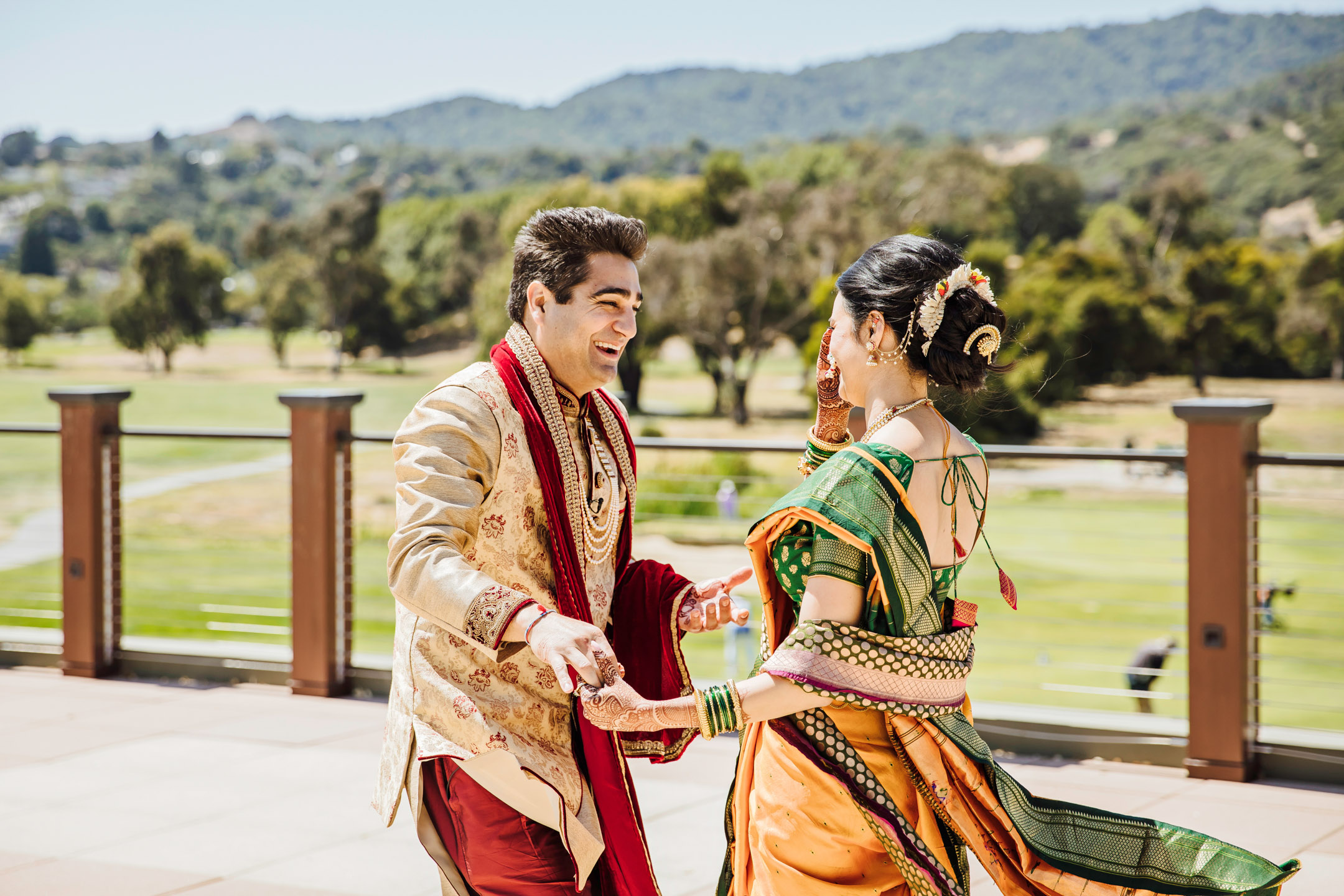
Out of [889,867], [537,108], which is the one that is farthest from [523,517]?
[537,108]

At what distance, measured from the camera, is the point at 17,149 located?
11156 centimetres

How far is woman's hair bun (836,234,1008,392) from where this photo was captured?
2.00m

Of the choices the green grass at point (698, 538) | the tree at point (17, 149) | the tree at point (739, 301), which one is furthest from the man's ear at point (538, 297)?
the tree at point (17, 149)

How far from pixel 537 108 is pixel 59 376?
136 meters

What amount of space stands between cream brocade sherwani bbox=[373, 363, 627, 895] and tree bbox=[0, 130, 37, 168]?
4908 inches

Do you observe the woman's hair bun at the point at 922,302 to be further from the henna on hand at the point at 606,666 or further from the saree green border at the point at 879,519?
the henna on hand at the point at 606,666

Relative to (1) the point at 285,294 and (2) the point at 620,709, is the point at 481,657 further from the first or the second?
(1) the point at 285,294

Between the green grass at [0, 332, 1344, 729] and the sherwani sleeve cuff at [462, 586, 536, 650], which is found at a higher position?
the sherwani sleeve cuff at [462, 586, 536, 650]

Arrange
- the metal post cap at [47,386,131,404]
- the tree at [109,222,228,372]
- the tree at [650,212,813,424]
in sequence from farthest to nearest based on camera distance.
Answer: the tree at [109,222,228,372], the tree at [650,212,813,424], the metal post cap at [47,386,131,404]

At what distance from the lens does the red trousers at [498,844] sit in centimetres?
209

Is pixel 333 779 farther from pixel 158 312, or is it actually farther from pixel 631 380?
pixel 158 312

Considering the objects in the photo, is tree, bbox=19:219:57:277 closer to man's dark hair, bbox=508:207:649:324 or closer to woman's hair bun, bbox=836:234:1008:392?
man's dark hair, bbox=508:207:649:324

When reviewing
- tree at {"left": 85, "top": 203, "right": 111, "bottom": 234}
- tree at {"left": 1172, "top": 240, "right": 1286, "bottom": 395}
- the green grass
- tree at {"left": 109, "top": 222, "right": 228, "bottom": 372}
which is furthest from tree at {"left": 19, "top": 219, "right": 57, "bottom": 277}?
tree at {"left": 1172, "top": 240, "right": 1286, "bottom": 395}

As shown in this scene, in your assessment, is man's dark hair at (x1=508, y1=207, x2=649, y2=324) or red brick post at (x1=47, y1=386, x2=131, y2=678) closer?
man's dark hair at (x1=508, y1=207, x2=649, y2=324)
